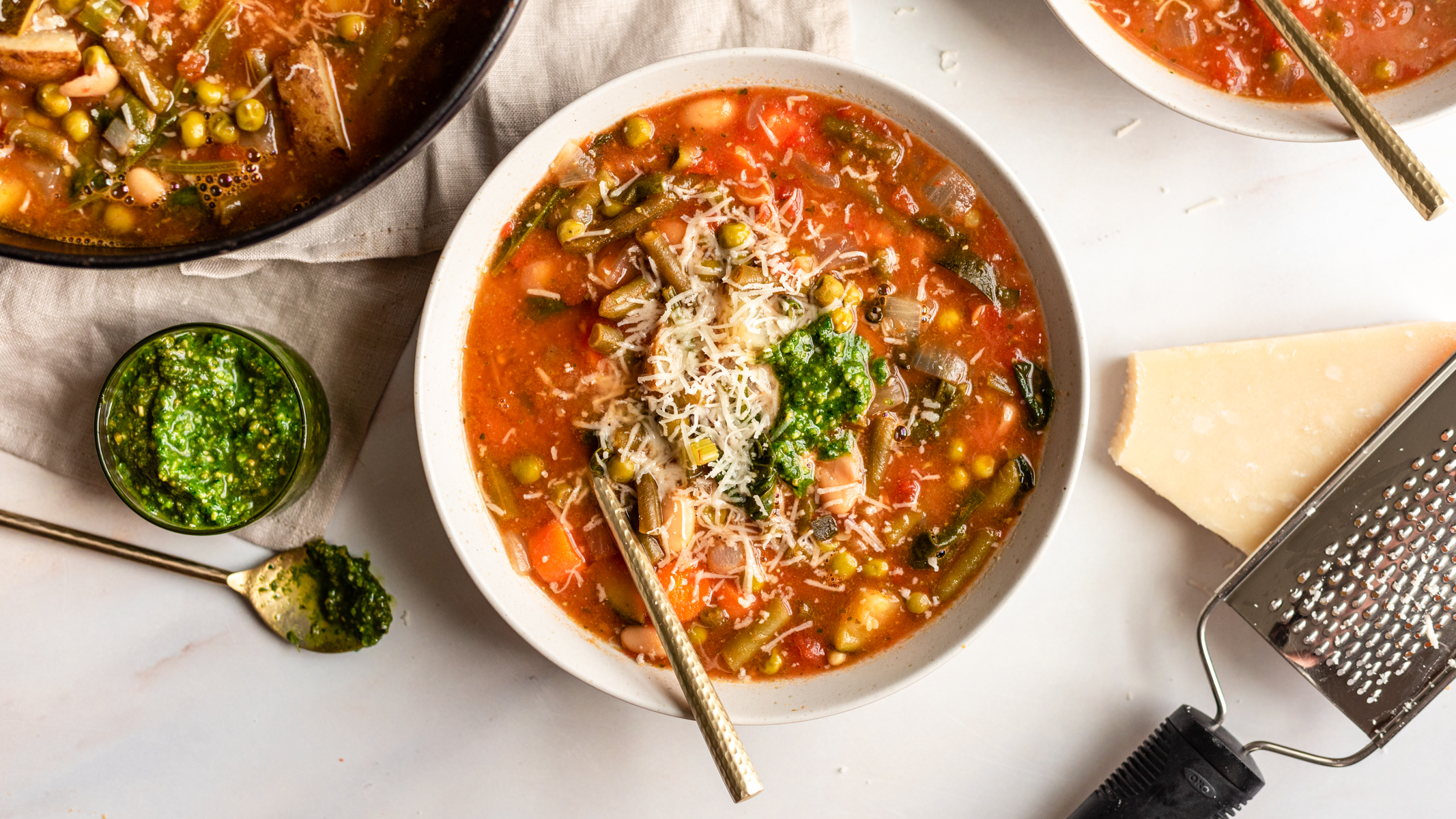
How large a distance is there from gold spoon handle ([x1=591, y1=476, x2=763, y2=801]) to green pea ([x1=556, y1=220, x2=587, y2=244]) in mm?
873

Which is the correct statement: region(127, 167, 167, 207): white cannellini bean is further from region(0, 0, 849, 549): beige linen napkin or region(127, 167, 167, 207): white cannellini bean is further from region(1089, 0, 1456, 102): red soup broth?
region(1089, 0, 1456, 102): red soup broth

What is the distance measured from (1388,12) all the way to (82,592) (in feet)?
19.1

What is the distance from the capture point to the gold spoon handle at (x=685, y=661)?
9.94ft

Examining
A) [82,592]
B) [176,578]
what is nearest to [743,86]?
[176,578]

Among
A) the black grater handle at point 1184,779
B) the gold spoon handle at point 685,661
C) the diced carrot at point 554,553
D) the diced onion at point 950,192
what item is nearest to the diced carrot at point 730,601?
the gold spoon handle at point 685,661

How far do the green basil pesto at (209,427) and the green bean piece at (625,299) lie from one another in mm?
1232

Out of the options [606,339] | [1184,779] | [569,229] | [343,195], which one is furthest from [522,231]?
[1184,779]

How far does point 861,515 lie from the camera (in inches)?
133

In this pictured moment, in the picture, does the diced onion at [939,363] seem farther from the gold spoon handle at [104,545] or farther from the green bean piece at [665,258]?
the gold spoon handle at [104,545]

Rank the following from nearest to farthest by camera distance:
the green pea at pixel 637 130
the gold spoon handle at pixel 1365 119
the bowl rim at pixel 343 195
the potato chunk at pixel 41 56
Result: 1. the bowl rim at pixel 343 195
2. the potato chunk at pixel 41 56
3. the gold spoon handle at pixel 1365 119
4. the green pea at pixel 637 130

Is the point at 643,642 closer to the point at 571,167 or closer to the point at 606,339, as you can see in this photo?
the point at 606,339

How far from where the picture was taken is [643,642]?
3.38 meters

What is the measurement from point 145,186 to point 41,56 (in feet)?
1.53

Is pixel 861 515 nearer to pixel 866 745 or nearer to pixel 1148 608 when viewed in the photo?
pixel 866 745
